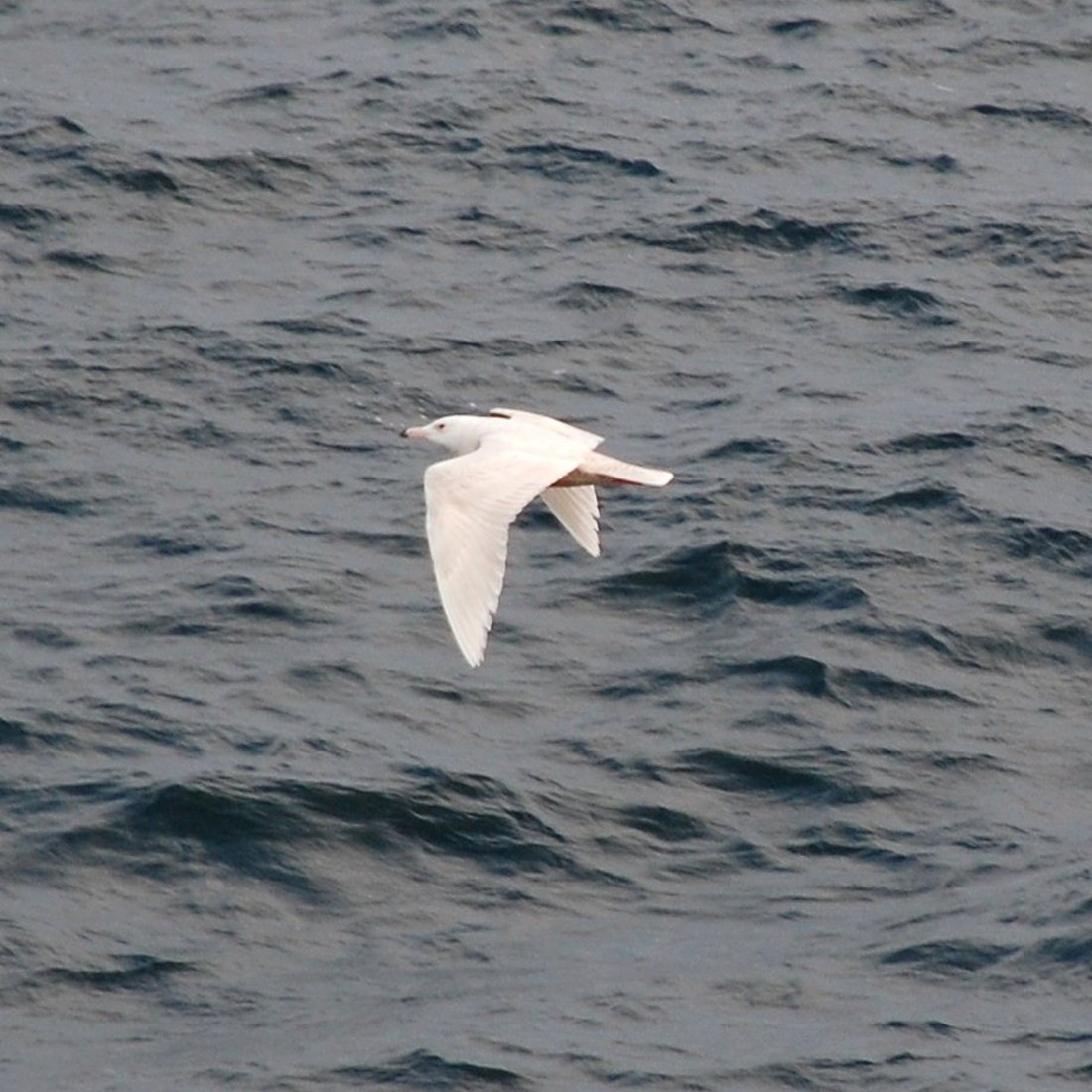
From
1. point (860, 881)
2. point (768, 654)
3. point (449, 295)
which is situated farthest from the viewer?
point (449, 295)

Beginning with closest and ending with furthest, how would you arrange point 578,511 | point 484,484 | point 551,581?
point 484,484, point 578,511, point 551,581

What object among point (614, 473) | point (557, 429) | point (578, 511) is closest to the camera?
point (614, 473)

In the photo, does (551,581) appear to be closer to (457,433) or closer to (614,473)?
(457,433)

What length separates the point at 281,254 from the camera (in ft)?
75.9

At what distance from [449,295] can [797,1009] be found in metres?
9.32

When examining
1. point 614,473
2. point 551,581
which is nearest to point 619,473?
point 614,473

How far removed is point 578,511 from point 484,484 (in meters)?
2.26

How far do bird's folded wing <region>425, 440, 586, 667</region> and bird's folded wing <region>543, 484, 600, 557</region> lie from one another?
1618 mm

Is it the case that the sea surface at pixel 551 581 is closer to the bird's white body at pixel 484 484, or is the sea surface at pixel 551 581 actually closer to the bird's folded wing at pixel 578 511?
the bird's folded wing at pixel 578 511

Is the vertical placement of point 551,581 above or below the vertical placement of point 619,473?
below

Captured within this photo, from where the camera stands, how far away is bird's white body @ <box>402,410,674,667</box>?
42.7 ft

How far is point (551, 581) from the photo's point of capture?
18.2m

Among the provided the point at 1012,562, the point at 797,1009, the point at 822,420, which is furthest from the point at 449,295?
the point at 797,1009

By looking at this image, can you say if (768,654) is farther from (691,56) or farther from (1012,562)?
(691,56)
